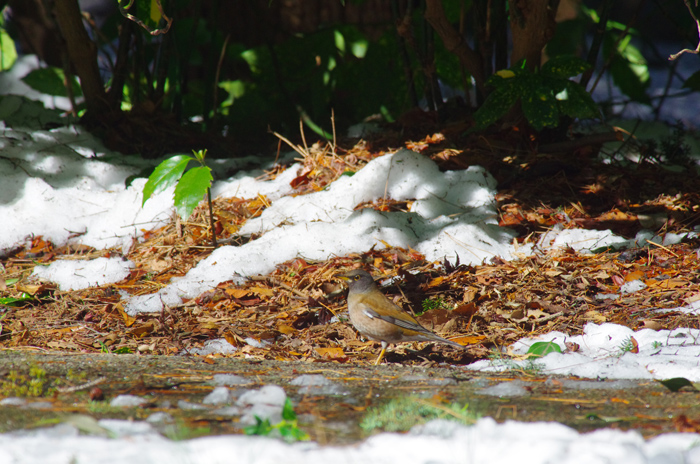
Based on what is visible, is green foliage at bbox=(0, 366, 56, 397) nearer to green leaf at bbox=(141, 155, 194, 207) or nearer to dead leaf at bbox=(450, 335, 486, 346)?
green leaf at bbox=(141, 155, 194, 207)

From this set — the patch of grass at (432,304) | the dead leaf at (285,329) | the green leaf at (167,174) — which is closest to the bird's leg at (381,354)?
the patch of grass at (432,304)

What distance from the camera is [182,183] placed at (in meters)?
3.23

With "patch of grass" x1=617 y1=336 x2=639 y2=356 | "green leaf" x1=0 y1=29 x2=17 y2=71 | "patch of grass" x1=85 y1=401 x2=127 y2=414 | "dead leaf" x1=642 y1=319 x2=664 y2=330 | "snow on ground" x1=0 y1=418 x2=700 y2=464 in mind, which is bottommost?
"dead leaf" x1=642 y1=319 x2=664 y2=330

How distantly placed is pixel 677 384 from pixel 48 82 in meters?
5.72

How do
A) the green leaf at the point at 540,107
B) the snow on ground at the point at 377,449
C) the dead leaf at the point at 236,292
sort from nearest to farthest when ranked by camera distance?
the snow on ground at the point at 377,449 → the dead leaf at the point at 236,292 → the green leaf at the point at 540,107

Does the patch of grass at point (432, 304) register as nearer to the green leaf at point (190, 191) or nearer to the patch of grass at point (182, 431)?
the green leaf at point (190, 191)

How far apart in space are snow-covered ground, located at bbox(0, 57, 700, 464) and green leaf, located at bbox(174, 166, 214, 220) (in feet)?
2.00

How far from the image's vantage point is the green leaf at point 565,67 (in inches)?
155

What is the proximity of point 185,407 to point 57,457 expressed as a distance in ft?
1.62

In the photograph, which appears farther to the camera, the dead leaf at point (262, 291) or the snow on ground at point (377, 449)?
the dead leaf at point (262, 291)

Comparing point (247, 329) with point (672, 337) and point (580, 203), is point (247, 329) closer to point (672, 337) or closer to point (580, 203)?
point (672, 337)

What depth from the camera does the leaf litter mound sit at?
2992 millimetres

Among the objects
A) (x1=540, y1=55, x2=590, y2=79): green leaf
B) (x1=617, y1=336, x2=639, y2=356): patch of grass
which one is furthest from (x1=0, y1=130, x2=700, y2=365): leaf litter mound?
(x1=540, y1=55, x2=590, y2=79): green leaf

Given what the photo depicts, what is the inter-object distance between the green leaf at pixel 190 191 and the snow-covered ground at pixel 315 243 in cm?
61
